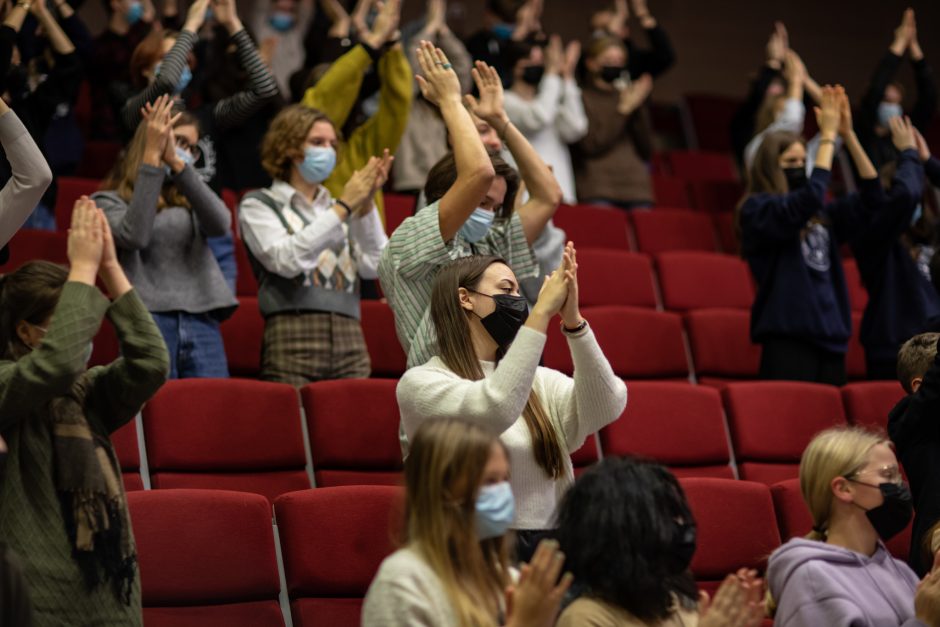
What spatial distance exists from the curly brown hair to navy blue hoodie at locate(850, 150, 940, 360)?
184 cm

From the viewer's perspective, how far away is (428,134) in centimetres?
530

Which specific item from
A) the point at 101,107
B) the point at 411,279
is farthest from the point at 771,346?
the point at 101,107

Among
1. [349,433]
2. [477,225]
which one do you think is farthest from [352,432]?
[477,225]

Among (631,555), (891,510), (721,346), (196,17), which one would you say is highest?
(196,17)

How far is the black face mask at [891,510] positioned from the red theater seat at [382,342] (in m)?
1.80

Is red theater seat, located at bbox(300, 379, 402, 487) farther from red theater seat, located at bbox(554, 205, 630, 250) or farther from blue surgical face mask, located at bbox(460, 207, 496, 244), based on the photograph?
red theater seat, located at bbox(554, 205, 630, 250)

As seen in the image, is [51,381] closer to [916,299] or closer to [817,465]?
[817,465]

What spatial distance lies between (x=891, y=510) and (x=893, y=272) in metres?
2.08

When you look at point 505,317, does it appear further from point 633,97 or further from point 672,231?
point 633,97

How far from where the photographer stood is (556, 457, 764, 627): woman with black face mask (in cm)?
202

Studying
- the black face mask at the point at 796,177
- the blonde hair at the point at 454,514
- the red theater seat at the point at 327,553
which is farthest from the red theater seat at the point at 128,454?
Answer: the black face mask at the point at 796,177

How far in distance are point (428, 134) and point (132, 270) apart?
1984 mm

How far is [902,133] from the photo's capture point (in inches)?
172

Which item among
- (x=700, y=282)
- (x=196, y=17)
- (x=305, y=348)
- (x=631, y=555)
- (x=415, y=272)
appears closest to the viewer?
(x=631, y=555)
